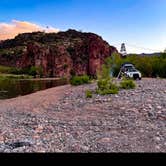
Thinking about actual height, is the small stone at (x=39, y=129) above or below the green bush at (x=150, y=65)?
below

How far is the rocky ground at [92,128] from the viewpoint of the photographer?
266 inches

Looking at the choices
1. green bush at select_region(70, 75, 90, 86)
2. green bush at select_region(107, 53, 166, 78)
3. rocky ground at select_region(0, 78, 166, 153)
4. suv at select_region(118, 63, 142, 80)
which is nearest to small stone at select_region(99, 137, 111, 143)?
rocky ground at select_region(0, 78, 166, 153)

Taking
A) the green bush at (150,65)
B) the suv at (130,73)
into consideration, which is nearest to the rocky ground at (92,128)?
the suv at (130,73)

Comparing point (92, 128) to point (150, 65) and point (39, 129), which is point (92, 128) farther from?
point (150, 65)

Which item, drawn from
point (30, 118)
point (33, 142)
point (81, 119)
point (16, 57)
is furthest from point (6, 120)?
point (16, 57)

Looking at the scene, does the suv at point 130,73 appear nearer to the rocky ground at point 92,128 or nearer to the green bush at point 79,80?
the green bush at point 79,80

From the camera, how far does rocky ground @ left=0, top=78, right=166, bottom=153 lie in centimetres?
675

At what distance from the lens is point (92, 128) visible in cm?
840

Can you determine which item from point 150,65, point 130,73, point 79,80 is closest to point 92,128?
point 79,80

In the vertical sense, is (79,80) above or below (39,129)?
above

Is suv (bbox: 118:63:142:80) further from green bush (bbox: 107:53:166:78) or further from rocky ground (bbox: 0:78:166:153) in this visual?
rocky ground (bbox: 0:78:166:153)

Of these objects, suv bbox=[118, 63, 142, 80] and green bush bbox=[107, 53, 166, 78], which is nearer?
suv bbox=[118, 63, 142, 80]

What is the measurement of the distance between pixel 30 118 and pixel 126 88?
7.20m
